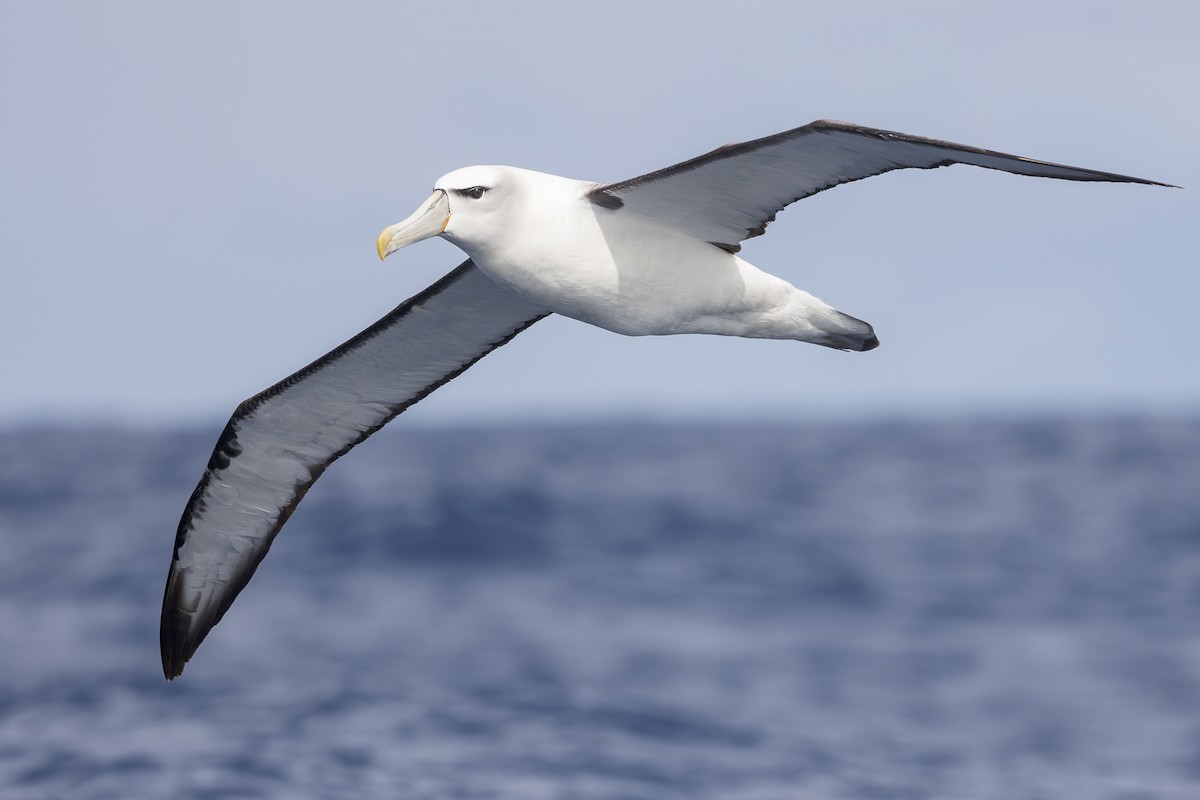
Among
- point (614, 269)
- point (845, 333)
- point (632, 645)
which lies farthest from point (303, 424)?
point (632, 645)

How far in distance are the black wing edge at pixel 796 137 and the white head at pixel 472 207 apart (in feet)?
1.73

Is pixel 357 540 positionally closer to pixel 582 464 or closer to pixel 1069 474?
pixel 582 464

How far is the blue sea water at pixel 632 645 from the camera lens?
15.2 meters

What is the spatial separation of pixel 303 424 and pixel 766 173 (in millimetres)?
4129

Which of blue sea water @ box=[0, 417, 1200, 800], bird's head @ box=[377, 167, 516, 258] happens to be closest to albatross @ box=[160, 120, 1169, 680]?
bird's head @ box=[377, 167, 516, 258]

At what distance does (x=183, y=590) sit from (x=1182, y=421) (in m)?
58.8

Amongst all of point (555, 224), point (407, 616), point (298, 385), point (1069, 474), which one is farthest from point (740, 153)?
point (1069, 474)

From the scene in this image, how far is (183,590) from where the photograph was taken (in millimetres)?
11617

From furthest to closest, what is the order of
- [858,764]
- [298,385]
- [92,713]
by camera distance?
[92,713], [858,764], [298,385]

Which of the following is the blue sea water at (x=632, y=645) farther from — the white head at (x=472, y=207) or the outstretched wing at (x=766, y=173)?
the white head at (x=472, y=207)

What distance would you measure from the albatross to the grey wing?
0.06 feet

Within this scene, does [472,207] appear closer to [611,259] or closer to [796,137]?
[611,259]

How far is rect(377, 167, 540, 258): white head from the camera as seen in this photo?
8523 millimetres

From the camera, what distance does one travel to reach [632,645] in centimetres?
2002
